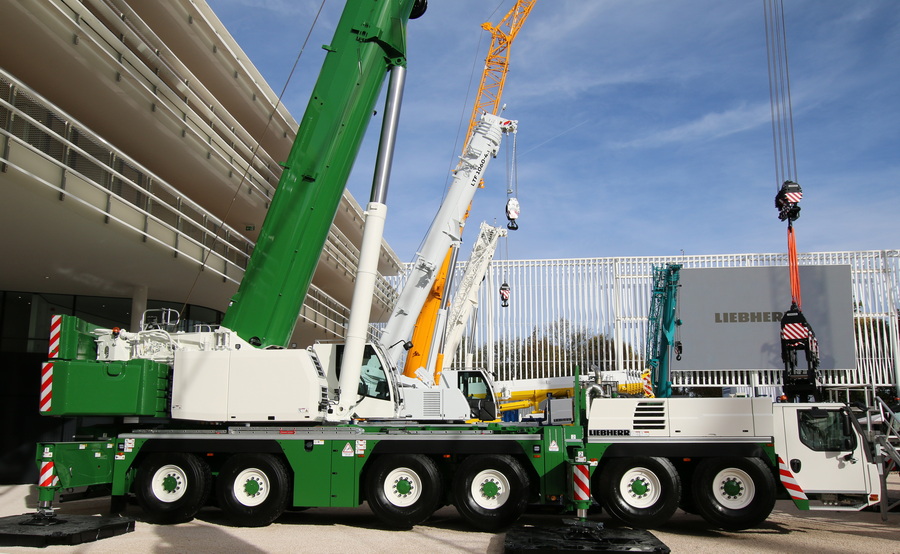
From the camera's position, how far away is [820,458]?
11555mm

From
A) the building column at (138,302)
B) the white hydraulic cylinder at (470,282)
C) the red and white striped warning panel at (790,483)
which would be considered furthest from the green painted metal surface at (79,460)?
the white hydraulic cylinder at (470,282)

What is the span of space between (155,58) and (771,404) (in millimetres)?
14415

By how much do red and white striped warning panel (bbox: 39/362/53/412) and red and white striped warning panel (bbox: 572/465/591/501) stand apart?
8.35 meters

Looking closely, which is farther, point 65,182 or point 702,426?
point 65,182

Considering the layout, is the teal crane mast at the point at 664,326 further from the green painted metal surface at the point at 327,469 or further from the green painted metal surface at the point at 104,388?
the green painted metal surface at the point at 104,388

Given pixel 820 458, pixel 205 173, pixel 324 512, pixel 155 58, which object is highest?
pixel 155 58

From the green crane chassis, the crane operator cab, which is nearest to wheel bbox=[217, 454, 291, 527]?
the green crane chassis

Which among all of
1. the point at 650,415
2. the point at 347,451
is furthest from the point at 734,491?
the point at 347,451

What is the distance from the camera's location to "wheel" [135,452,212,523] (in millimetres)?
12570

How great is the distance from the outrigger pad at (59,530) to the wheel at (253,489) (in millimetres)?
1520

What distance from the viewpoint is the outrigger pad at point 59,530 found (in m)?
10.1

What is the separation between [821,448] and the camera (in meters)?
11.6

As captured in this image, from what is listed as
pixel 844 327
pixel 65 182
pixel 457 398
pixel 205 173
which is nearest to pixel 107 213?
pixel 65 182

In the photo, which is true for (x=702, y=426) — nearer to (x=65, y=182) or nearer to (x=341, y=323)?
(x=65, y=182)
